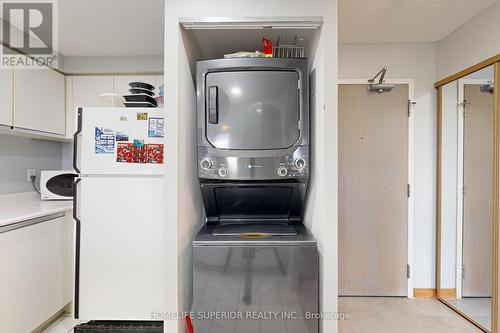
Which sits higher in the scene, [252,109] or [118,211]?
[252,109]

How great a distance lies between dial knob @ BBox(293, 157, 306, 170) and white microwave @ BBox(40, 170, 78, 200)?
222 centimetres

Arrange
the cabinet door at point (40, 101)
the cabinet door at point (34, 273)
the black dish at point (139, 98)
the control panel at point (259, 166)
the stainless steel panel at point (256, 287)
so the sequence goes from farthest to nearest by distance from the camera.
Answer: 1. the cabinet door at point (40, 101)
2. the black dish at point (139, 98)
3. the cabinet door at point (34, 273)
4. the control panel at point (259, 166)
5. the stainless steel panel at point (256, 287)

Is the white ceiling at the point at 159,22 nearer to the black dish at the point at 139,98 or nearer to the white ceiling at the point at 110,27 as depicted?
the white ceiling at the point at 110,27

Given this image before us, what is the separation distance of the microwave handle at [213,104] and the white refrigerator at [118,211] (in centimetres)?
54

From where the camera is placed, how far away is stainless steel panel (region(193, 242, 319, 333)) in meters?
1.28

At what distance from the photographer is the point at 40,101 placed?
244 cm

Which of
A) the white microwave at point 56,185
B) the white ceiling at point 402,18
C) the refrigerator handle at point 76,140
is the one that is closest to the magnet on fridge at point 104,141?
the refrigerator handle at point 76,140

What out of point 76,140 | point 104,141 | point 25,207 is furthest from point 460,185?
point 25,207

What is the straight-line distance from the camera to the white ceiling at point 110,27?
192cm

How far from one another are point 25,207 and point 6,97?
0.93 meters

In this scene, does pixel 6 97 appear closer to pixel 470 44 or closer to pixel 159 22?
pixel 159 22

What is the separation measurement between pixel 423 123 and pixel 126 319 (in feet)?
10.5

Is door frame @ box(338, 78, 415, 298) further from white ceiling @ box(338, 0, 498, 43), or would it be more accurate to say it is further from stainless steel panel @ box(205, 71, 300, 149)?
stainless steel panel @ box(205, 71, 300, 149)

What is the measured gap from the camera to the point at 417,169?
261cm
